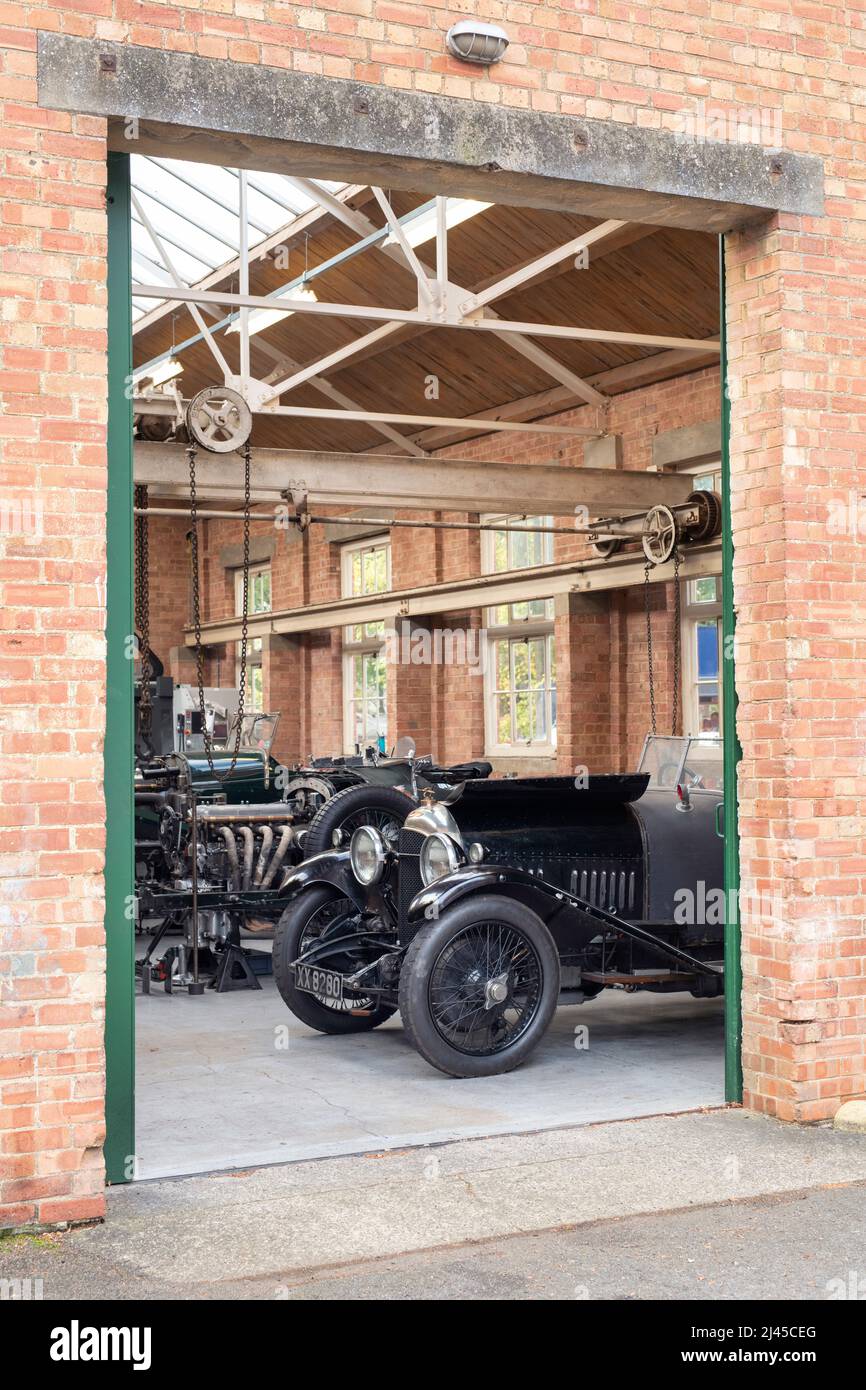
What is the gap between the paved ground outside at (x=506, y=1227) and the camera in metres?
3.75

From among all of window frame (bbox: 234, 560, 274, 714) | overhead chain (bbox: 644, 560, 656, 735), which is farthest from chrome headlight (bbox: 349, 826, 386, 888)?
window frame (bbox: 234, 560, 274, 714)

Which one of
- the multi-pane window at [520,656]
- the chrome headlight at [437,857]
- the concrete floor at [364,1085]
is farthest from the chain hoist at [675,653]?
the chrome headlight at [437,857]

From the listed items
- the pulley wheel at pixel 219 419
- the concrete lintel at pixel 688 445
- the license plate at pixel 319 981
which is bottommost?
the license plate at pixel 319 981

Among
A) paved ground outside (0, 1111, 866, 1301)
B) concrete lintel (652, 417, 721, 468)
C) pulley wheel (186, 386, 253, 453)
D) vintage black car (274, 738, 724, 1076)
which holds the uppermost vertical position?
concrete lintel (652, 417, 721, 468)

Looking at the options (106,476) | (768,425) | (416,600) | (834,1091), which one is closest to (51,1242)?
(106,476)

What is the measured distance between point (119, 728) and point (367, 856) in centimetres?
312

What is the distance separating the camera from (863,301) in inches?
222

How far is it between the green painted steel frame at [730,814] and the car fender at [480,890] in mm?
1319

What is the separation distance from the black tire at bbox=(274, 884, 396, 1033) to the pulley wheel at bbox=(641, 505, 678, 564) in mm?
5382

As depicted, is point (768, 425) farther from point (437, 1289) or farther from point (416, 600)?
point (416, 600)

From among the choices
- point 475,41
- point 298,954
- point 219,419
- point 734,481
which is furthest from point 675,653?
point 475,41

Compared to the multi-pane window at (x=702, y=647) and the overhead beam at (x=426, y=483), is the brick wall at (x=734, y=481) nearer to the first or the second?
the overhead beam at (x=426, y=483)

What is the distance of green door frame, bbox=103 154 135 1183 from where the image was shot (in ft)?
15.0

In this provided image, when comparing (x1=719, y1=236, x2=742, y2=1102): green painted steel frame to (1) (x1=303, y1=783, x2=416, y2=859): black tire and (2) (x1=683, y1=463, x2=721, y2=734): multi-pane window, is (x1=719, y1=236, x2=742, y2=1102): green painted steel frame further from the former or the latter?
(2) (x1=683, y1=463, x2=721, y2=734): multi-pane window
